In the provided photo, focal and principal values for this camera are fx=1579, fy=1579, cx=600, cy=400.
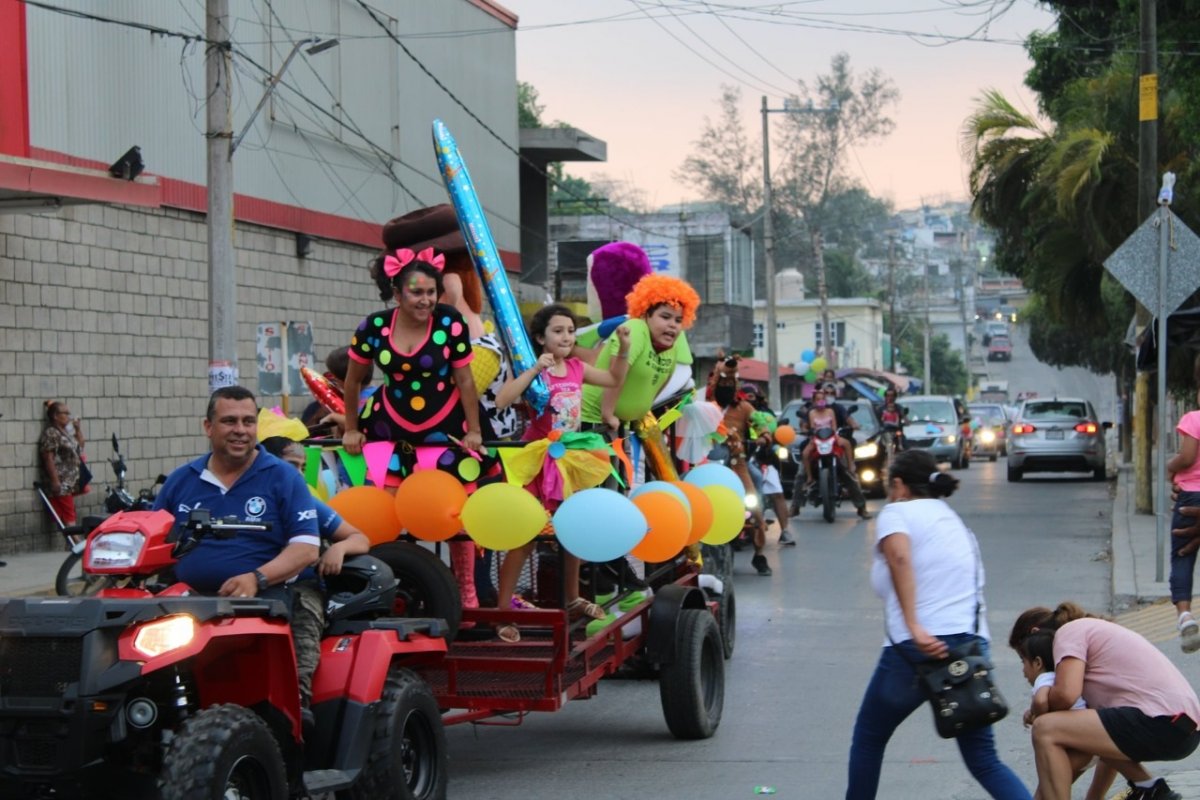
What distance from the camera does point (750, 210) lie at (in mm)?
66188

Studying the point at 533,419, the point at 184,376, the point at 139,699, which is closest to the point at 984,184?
the point at 184,376

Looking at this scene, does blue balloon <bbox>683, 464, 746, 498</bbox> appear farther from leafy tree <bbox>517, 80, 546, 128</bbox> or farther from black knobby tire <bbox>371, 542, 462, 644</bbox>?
leafy tree <bbox>517, 80, 546, 128</bbox>

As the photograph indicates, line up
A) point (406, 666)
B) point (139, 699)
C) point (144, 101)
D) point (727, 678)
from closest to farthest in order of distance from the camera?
point (139, 699)
point (406, 666)
point (727, 678)
point (144, 101)

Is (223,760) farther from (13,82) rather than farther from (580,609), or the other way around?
(13,82)

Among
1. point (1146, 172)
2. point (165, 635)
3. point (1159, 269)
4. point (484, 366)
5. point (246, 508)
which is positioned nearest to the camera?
point (165, 635)

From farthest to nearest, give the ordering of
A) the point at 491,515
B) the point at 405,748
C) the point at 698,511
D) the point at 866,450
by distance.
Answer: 1. the point at 866,450
2. the point at 698,511
3. the point at 491,515
4. the point at 405,748

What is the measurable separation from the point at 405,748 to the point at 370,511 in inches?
51.7

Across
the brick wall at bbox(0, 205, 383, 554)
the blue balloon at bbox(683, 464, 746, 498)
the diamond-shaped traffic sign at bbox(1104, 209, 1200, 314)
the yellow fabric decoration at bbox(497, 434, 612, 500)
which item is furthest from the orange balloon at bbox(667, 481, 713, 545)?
the brick wall at bbox(0, 205, 383, 554)

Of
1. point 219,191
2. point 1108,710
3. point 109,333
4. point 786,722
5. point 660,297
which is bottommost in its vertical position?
point 786,722

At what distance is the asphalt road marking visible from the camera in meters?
11.4

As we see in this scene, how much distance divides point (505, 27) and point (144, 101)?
1336cm

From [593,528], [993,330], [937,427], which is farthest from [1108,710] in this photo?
[993,330]

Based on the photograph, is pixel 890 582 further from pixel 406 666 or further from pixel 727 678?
pixel 727 678

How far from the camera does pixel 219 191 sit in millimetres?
16500
